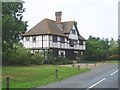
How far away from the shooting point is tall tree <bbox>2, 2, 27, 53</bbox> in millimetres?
31516

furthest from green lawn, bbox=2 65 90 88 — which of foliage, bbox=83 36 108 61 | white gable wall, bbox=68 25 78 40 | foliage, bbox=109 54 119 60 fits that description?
foliage, bbox=109 54 119 60

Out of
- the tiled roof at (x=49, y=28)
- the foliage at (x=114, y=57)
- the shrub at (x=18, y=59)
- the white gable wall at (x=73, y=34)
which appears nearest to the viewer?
the shrub at (x=18, y=59)

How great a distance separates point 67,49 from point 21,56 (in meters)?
21.1

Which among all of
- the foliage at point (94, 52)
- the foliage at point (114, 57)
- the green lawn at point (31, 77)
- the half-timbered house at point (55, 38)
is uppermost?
the half-timbered house at point (55, 38)

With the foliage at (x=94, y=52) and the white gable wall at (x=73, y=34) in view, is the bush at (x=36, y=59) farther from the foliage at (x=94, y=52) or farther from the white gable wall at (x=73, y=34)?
the foliage at (x=94, y=52)

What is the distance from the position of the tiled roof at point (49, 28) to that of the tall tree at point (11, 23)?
24.6 meters

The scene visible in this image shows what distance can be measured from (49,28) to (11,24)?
97.3 ft

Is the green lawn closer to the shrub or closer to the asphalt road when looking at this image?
the asphalt road

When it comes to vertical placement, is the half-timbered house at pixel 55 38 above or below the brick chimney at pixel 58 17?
below

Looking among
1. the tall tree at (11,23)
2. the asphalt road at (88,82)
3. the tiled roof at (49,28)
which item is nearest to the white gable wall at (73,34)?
the tiled roof at (49,28)

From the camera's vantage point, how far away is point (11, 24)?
3169cm

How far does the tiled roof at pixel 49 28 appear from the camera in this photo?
61094 millimetres

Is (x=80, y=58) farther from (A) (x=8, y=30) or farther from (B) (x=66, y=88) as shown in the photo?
(B) (x=66, y=88)

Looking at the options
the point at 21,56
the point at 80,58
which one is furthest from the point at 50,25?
the point at 21,56
